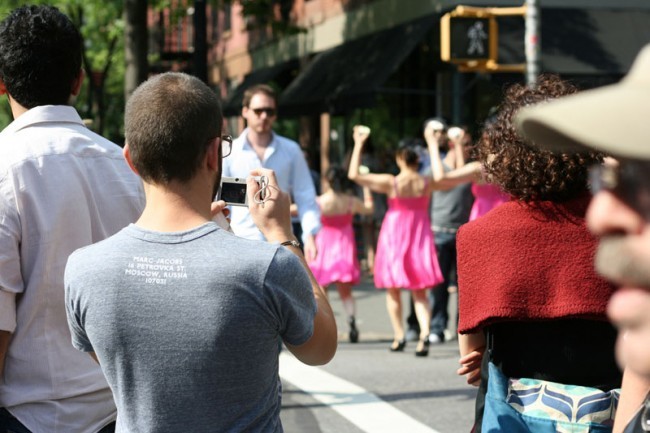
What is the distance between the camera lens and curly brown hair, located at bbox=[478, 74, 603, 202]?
323cm

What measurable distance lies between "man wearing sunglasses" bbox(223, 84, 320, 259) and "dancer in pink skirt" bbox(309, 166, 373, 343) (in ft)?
11.0

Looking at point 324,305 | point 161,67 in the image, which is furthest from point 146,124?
point 161,67

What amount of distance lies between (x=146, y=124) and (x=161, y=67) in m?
36.9

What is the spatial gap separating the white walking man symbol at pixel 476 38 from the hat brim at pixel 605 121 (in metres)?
12.7

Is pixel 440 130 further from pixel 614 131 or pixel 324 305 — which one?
pixel 614 131

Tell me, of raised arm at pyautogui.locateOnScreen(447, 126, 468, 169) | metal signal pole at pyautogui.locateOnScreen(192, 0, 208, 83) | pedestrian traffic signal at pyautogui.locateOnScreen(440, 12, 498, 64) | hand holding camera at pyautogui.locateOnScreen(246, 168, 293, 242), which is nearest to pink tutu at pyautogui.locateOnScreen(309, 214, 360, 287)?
raised arm at pyautogui.locateOnScreen(447, 126, 468, 169)

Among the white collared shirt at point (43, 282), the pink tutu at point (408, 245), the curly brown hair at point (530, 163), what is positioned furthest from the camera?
the pink tutu at point (408, 245)

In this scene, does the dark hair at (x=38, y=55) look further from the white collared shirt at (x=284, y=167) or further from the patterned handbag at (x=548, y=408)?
the white collared shirt at (x=284, y=167)

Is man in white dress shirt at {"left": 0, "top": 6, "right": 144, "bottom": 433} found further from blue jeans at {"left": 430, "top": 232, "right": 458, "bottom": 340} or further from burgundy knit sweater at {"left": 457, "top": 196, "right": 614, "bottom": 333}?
blue jeans at {"left": 430, "top": 232, "right": 458, "bottom": 340}

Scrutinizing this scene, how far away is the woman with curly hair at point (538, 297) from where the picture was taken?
314cm

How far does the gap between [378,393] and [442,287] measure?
119 inches

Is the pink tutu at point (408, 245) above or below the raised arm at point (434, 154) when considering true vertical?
below

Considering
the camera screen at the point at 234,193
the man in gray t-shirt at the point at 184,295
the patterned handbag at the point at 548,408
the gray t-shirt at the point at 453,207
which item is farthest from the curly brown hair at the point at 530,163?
the gray t-shirt at the point at 453,207

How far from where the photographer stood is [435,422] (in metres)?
7.38
